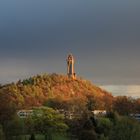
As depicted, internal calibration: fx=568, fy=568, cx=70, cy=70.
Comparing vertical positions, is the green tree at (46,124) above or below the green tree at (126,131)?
above

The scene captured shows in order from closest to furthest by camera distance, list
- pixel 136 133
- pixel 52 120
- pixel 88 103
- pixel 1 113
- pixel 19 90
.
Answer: pixel 136 133 → pixel 1 113 → pixel 52 120 → pixel 88 103 → pixel 19 90

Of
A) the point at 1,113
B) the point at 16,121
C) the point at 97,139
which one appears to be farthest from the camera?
the point at 1,113

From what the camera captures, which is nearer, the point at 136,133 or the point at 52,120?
the point at 136,133

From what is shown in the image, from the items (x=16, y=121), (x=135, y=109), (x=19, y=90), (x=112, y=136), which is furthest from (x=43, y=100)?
(x=112, y=136)

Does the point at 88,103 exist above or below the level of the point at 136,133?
above

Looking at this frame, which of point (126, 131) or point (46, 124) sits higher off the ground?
point (46, 124)

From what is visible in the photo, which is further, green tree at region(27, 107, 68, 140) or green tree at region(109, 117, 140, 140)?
green tree at region(27, 107, 68, 140)

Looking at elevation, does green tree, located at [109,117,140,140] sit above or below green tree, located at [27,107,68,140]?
below

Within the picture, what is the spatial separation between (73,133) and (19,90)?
341 feet

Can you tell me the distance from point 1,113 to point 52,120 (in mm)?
11138

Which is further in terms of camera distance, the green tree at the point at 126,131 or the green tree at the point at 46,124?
the green tree at the point at 46,124

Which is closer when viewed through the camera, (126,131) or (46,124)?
(126,131)

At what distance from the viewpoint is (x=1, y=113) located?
9269 cm

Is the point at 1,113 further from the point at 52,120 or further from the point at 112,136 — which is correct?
the point at 112,136
